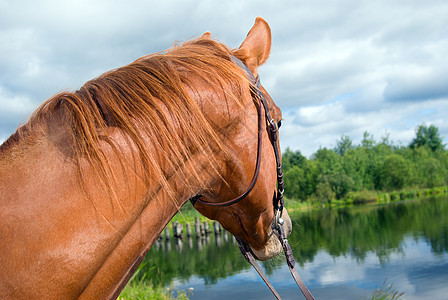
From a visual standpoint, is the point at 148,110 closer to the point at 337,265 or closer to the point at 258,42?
the point at 258,42

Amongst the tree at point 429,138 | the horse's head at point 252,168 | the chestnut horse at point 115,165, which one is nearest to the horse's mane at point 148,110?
the chestnut horse at point 115,165

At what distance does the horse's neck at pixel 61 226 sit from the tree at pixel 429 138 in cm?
8687

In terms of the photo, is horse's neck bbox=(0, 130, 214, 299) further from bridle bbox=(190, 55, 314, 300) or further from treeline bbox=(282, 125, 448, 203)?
treeline bbox=(282, 125, 448, 203)

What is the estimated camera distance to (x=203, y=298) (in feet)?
41.9

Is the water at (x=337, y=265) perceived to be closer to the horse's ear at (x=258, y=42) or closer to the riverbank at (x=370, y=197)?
the horse's ear at (x=258, y=42)

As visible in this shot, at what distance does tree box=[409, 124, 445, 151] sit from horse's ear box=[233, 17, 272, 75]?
8613cm

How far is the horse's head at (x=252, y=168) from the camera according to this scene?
4.53 feet

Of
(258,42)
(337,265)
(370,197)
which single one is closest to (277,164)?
(258,42)

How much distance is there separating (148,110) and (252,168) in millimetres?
485

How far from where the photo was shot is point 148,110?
1.15m

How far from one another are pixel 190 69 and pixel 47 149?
526mm

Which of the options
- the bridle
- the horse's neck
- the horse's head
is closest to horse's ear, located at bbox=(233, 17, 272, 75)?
the horse's head

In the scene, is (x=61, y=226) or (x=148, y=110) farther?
(x=148, y=110)

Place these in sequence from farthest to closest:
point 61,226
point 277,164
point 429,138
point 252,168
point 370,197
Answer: point 429,138 → point 370,197 → point 277,164 → point 252,168 → point 61,226
